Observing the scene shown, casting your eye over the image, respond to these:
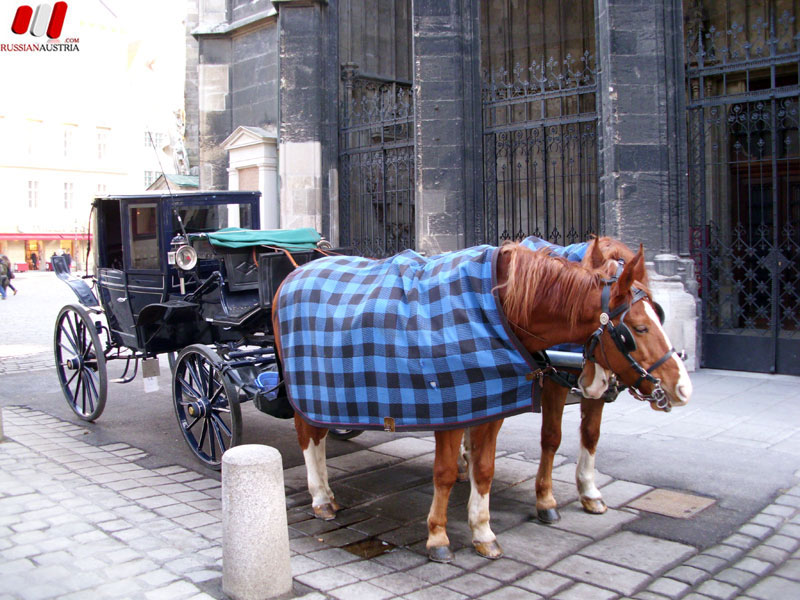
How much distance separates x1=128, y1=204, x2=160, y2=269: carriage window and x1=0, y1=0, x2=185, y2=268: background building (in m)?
43.3

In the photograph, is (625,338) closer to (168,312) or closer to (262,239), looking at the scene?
(262,239)

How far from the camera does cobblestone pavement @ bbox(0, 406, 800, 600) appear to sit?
3695mm

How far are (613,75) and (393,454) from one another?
5601mm

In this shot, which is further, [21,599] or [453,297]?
[453,297]

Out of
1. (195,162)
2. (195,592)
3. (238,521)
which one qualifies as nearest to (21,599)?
(195,592)

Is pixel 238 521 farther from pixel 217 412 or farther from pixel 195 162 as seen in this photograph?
pixel 195 162

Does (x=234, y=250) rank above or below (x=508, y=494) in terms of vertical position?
above

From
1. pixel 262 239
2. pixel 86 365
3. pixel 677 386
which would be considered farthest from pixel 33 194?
pixel 677 386

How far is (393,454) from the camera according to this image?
241 inches

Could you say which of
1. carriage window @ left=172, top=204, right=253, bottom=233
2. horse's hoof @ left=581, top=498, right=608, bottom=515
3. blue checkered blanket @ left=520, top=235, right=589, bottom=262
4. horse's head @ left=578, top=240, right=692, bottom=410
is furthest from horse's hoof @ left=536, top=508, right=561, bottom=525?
carriage window @ left=172, top=204, right=253, bottom=233

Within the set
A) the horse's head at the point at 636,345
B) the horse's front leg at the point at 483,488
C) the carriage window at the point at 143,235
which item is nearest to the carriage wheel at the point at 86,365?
the carriage window at the point at 143,235

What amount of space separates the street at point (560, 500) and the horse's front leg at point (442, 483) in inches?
5.2

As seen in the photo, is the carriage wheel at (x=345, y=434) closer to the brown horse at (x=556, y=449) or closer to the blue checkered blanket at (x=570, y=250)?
the brown horse at (x=556, y=449)

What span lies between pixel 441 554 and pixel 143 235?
14.2 feet
